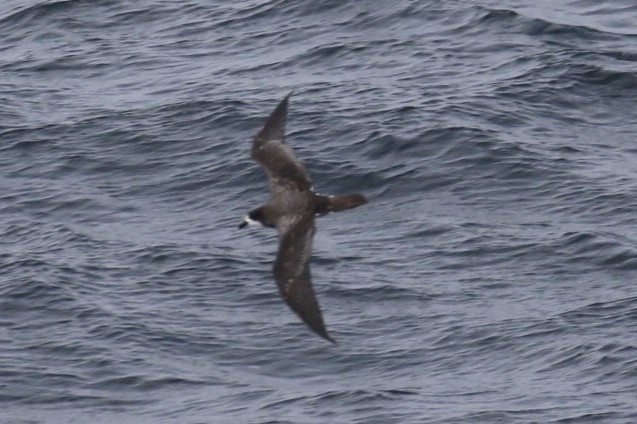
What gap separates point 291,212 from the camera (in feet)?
50.3

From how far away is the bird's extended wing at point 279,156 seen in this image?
15.8 meters

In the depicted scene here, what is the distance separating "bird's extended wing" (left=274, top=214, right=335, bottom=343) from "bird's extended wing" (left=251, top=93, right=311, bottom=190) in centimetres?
57


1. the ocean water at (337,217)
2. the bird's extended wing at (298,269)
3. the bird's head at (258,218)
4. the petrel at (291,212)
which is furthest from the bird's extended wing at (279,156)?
the ocean water at (337,217)

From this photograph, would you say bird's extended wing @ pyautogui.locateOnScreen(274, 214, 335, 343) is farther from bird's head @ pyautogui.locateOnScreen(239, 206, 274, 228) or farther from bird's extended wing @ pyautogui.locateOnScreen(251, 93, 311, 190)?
bird's extended wing @ pyautogui.locateOnScreen(251, 93, 311, 190)

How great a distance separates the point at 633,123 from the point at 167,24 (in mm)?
9212

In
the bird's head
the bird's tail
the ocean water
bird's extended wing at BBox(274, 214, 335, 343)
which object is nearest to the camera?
bird's extended wing at BBox(274, 214, 335, 343)

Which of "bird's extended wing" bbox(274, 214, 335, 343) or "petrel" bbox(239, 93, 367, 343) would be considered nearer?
"bird's extended wing" bbox(274, 214, 335, 343)

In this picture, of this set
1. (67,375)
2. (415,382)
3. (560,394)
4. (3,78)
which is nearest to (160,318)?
(67,375)

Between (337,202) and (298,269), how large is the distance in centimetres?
67

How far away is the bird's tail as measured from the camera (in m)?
14.8

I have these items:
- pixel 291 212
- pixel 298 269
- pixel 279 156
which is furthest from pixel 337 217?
pixel 298 269

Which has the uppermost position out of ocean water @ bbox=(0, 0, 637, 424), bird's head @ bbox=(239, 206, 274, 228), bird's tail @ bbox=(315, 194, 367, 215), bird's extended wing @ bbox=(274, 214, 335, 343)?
bird's tail @ bbox=(315, 194, 367, 215)

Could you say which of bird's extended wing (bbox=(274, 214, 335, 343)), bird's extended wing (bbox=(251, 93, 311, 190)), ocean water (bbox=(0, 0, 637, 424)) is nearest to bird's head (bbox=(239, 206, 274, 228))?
bird's extended wing (bbox=(274, 214, 335, 343))

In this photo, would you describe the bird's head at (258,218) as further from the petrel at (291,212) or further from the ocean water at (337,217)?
the ocean water at (337,217)
